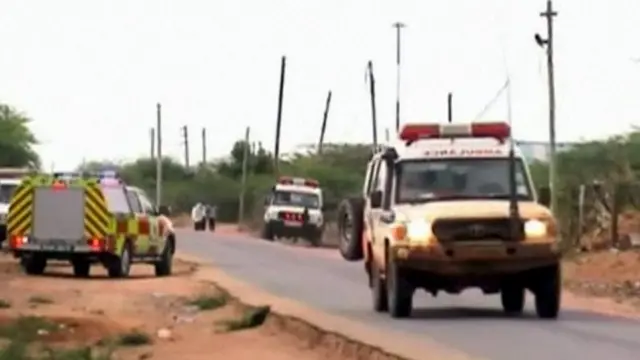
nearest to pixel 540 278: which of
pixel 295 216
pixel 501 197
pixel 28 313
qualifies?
pixel 501 197

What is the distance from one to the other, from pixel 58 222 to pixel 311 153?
84.1m

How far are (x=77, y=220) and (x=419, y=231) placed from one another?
1561 centimetres

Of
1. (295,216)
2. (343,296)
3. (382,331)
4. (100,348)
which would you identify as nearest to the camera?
(100,348)

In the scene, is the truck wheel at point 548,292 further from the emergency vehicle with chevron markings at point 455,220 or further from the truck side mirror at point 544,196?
the truck side mirror at point 544,196

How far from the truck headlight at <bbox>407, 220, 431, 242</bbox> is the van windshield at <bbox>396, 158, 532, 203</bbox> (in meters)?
0.81

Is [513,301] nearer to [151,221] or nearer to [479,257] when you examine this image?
[479,257]

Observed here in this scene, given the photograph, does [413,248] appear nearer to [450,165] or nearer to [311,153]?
[450,165]

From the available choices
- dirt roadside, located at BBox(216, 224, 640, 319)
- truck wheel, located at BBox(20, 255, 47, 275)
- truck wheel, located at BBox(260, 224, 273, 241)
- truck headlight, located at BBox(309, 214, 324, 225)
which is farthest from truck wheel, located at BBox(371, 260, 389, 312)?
truck wheel, located at BBox(260, 224, 273, 241)

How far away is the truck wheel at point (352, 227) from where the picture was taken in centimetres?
2355

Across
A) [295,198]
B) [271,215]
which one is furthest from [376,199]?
[271,215]

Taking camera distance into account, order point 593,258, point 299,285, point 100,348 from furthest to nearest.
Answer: point 593,258, point 299,285, point 100,348

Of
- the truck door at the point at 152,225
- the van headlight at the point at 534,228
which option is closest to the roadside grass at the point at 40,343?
the van headlight at the point at 534,228

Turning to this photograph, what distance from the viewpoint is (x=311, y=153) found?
11969 cm

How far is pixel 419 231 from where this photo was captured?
2111 centimetres
